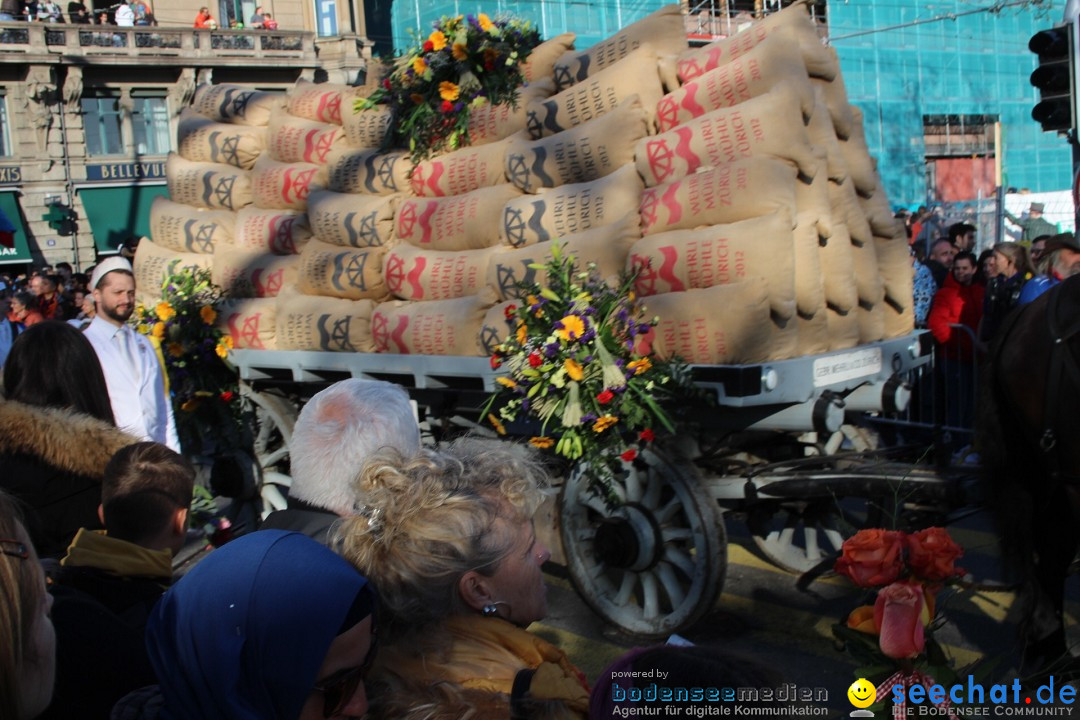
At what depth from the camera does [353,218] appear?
22.2ft

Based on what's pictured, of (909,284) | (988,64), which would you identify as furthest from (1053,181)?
(909,284)

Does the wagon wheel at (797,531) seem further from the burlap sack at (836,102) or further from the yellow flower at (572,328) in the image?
the burlap sack at (836,102)

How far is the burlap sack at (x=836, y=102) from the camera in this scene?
5.48 meters

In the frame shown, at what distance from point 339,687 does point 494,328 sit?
3896 mm

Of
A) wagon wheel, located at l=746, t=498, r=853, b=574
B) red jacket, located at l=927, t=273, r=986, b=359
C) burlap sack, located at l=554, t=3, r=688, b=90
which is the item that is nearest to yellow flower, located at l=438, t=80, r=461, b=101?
burlap sack, located at l=554, t=3, r=688, b=90

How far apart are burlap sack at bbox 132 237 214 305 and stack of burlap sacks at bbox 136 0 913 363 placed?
3.1 inches

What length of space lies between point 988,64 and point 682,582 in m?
32.9

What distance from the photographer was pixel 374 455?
7.62 feet

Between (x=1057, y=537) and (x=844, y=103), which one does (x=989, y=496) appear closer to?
(x=1057, y=537)

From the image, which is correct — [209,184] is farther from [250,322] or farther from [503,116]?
[503,116]

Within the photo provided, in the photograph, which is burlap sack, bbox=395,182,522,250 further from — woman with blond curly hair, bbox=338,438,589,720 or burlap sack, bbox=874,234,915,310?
woman with blond curly hair, bbox=338,438,589,720

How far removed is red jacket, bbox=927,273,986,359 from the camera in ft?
27.5

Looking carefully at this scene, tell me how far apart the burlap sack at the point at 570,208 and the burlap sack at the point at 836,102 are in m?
1.06

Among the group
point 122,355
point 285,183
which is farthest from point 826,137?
point 285,183
